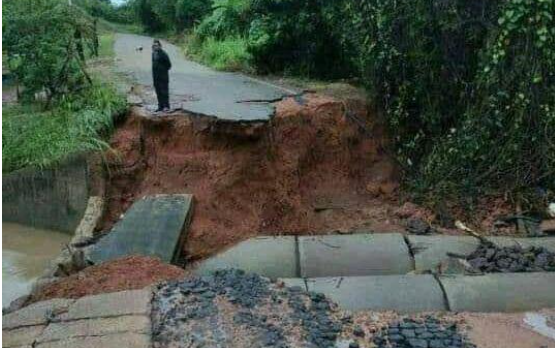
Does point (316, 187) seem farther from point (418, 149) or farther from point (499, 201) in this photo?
point (499, 201)

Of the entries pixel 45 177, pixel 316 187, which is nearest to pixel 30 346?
pixel 45 177

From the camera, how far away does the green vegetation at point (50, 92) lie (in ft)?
27.1

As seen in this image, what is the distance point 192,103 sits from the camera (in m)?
8.47

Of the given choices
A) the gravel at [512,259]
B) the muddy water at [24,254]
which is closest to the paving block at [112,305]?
the muddy water at [24,254]

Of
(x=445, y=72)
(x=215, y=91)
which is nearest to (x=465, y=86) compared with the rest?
(x=445, y=72)

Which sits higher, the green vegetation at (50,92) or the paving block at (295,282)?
the green vegetation at (50,92)

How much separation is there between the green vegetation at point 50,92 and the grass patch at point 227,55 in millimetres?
2661

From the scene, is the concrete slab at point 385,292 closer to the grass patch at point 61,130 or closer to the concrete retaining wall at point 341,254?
the concrete retaining wall at point 341,254

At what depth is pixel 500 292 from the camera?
18.3 ft

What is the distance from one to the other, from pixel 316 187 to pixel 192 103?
206 cm

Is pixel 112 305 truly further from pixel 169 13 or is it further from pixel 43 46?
pixel 169 13

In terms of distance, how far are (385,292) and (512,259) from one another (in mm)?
1587

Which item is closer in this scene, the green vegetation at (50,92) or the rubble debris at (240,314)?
the rubble debris at (240,314)

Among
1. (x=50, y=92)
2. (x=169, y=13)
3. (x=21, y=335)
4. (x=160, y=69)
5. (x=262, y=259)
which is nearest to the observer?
(x=21, y=335)
